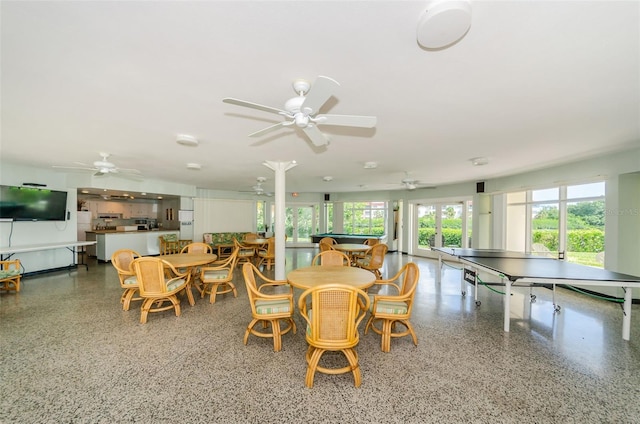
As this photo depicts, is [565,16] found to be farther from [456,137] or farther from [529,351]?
[529,351]

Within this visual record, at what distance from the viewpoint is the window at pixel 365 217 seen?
1091 centimetres

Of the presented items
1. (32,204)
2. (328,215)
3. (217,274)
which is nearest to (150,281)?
(217,274)

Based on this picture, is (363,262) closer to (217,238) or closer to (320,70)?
(320,70)

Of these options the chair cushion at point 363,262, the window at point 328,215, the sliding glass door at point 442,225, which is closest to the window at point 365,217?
the window at point 328,215

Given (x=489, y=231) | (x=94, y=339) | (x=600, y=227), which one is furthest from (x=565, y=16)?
(x=489, y=231)

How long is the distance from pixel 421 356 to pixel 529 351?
1224 mm

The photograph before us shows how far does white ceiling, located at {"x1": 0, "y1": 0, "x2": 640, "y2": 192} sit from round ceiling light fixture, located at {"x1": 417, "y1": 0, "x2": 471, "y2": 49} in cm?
8

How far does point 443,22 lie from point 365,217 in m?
10.0

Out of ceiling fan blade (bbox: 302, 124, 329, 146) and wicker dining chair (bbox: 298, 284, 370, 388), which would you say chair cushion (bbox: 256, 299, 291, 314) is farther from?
ceiling fan blade (bbox: 302, 124, 329, 146)

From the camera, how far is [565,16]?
1.39 metres

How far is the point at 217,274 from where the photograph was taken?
4293 mm

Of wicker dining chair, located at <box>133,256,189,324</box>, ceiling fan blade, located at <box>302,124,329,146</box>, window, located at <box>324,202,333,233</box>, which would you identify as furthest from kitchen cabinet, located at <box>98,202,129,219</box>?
ceiling fan blade, located at <box>302,124,329,146</box>

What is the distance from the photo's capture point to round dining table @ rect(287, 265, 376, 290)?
2729 mm

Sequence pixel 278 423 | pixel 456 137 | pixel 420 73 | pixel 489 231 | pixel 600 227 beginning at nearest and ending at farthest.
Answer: pixel 278 423, pixel 420 73, pixel 456 137, pixel 600 227, pixel 489 231
